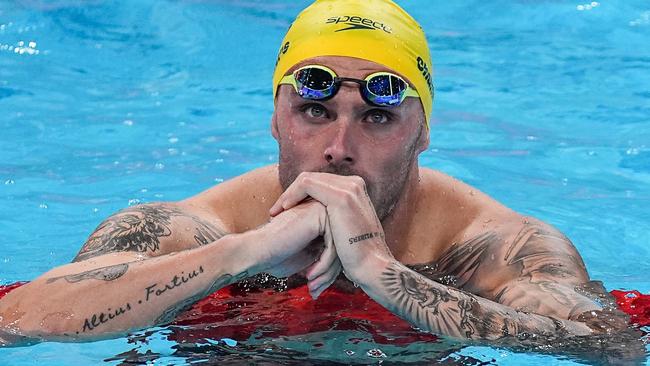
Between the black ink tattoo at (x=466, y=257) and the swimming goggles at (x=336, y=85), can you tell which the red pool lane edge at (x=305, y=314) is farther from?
the swimming goggles at (x=336, y=85)

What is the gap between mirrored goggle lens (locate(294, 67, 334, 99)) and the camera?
163 inches

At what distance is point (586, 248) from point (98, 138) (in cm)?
353

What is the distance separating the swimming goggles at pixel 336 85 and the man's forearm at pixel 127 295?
70 cm

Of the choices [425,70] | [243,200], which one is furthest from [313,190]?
[425,70]

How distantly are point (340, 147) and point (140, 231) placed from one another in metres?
0.82

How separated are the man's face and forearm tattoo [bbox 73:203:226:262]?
1.26 ft

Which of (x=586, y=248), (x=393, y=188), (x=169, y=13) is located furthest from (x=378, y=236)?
(x=169, y=13)

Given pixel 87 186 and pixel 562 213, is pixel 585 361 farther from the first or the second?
pixel 87 186

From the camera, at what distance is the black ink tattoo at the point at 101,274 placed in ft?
12.5

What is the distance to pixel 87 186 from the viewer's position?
23.7 feet

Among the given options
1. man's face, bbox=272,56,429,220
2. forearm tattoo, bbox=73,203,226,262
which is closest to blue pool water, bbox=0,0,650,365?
forearm tattoo, bbox=73,203,226,262

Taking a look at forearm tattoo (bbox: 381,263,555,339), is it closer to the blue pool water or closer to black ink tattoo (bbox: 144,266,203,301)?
black ink tattoo (bbox: 144,266,203,301)

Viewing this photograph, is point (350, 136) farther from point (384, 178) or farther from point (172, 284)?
point (172, 284)

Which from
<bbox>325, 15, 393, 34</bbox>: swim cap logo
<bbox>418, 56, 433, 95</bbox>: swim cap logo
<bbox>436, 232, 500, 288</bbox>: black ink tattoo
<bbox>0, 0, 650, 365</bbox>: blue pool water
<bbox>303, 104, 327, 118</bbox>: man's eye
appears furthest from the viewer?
<bbox>0, 0, 650, 365</bbox>: blue pool water
